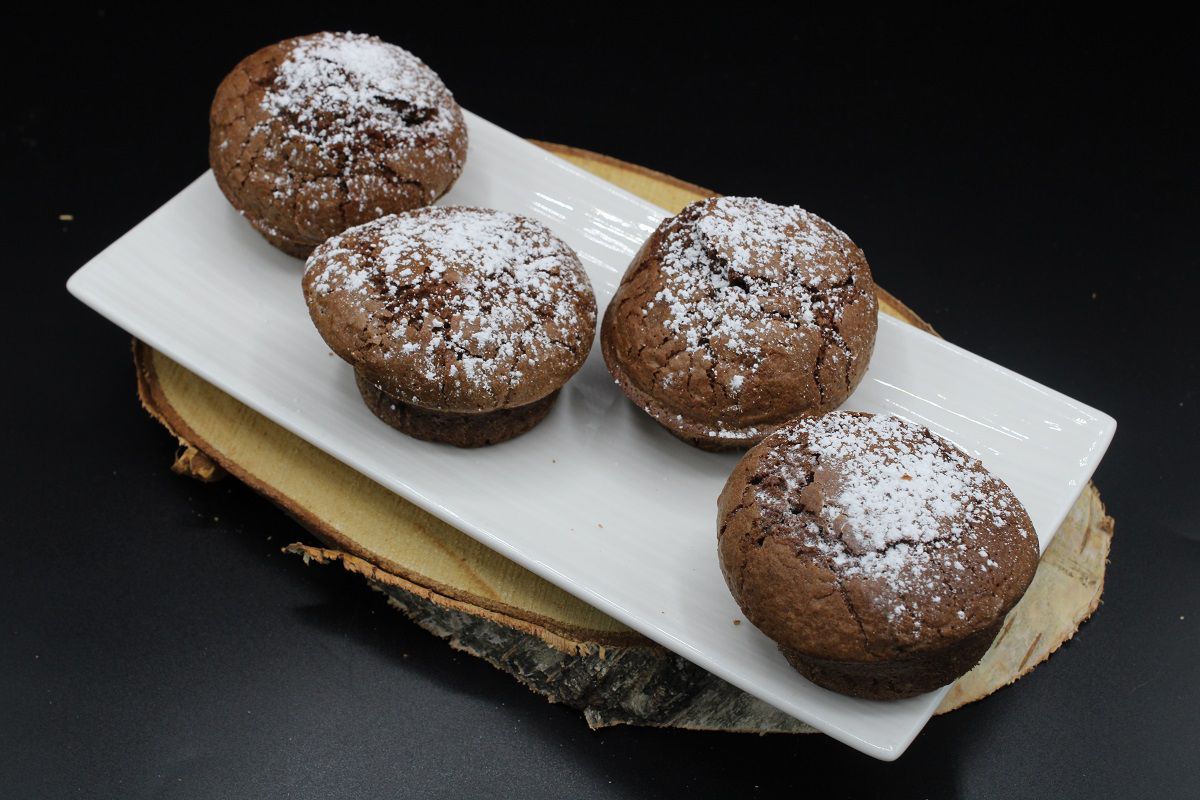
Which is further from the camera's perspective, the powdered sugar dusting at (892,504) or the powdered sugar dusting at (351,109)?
the powdered sugar dusting at (351,109)

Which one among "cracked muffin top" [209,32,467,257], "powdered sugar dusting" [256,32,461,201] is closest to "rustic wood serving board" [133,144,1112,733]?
"cracked muffin top" [209,32,467,257]

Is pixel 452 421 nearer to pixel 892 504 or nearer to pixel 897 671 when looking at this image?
pixel 892 504

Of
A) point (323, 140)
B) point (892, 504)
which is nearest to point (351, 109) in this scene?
point (323, 140)

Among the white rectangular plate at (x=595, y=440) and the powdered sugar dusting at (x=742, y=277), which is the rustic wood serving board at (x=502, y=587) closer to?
the white rectangular plate at (x=595, y=440)

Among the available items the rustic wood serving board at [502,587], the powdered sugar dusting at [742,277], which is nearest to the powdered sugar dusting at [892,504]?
the powdered sugar dusting at [742,277]

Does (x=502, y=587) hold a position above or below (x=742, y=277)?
below

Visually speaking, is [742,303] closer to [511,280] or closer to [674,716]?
[511,280]

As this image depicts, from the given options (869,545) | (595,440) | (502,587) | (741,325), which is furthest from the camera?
(595,440)

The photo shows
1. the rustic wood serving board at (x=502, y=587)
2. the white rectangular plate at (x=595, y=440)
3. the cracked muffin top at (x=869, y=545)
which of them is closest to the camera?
the cracked muffin top at (x=869, y=545)
